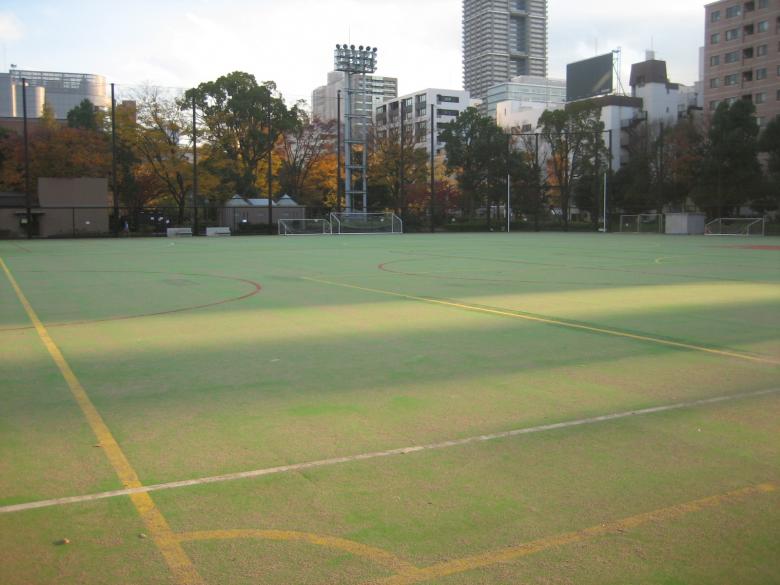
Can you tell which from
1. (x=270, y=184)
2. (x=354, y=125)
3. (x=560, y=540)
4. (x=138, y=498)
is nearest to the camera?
(x=560, y=540)

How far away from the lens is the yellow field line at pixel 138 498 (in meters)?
2.93

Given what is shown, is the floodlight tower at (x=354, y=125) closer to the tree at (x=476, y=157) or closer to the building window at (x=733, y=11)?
the tree at (x=476, y=157)

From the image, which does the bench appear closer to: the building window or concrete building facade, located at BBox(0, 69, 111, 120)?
concrete building facade, located at BBox(0, 69, 111, 120)

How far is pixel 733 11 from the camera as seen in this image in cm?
8438

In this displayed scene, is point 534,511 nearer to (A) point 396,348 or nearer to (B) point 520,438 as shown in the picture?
(B) point 520,438

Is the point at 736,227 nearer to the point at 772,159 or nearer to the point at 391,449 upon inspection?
the point at 772,159

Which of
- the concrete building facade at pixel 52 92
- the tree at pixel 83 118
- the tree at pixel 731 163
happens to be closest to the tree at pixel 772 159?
the tree at pixel 731 163

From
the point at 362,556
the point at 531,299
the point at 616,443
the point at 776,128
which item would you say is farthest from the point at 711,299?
the point at 776,128

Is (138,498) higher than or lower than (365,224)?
lower

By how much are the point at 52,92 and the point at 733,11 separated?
5104 inches

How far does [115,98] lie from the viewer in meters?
50.0

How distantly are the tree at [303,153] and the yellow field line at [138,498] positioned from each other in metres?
57.0

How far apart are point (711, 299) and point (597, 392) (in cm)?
690

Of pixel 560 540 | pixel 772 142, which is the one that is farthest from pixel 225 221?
pixel 560 540
